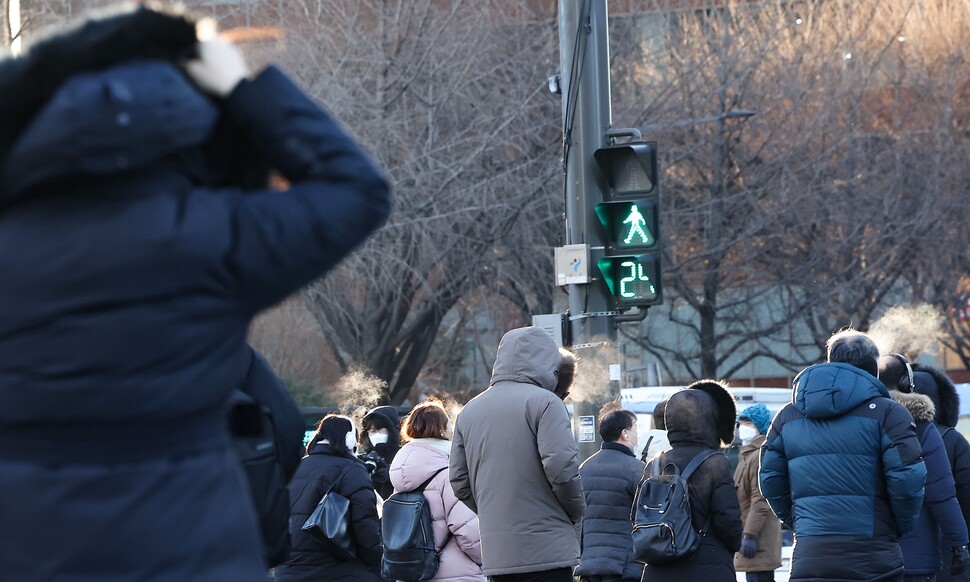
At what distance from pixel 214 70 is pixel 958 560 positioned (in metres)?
6.35

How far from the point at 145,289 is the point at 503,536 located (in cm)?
481

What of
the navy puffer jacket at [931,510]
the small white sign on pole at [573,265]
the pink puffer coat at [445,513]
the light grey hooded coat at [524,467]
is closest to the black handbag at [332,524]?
the pink puffer coat at [445,513]

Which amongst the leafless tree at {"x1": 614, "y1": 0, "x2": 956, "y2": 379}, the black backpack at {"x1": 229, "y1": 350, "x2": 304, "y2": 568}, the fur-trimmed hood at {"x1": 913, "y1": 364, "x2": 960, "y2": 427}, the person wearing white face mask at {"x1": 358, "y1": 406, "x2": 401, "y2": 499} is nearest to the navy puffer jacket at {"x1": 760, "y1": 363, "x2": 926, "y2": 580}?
the fur-trimmed hood at {"x1": 913, "y1": 364, "x2": 960, "y2": 427}

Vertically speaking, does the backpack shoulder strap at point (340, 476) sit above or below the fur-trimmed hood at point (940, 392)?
below

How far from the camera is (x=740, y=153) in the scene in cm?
2434

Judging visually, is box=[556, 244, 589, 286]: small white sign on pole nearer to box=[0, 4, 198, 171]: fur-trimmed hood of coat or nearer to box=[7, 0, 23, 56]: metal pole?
box=[7, 0, 23, 56]: metal pole

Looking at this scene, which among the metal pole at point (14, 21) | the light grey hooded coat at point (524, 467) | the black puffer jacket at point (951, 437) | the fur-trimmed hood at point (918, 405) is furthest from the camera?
the metal pole at point (14, 21)

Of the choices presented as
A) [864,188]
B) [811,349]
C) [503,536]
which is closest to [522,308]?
[864,188]

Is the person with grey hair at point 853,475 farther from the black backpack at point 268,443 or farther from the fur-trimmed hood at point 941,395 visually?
the black backpack at point 268,443

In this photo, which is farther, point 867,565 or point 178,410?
point 867,565

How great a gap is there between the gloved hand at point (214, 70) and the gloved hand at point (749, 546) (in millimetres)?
9018

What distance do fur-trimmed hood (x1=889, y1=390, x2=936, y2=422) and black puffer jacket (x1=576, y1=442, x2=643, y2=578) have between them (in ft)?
4.95

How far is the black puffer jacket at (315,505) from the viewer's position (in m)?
7.46

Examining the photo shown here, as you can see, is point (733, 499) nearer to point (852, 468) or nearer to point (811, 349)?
point (852, 468)
